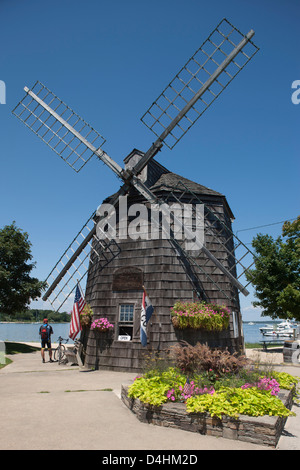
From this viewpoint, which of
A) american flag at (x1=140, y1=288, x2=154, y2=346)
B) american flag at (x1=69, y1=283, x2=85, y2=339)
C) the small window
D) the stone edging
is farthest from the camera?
the small window

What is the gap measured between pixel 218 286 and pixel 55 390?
725 centimetres

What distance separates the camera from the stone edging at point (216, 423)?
16.5ft

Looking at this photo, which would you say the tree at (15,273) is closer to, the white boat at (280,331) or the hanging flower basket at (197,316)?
the hanging flower basket at (197,316)

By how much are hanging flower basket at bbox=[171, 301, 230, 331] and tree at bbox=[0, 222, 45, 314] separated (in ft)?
48.9

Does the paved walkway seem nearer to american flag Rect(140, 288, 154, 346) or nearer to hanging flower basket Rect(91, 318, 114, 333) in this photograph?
american flag Rect(140, 288, 154, 346)

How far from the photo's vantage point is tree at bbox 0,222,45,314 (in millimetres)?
22303

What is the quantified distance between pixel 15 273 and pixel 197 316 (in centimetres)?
1655

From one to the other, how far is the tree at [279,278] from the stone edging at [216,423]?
17.3 m

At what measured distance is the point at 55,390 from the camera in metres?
8.70

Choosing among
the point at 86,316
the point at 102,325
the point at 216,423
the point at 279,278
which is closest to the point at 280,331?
the point at 279,278

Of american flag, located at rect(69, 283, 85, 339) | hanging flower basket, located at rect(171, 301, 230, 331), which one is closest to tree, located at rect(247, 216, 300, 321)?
hanging flower basket, located at rect(171, 301, 230, 331)

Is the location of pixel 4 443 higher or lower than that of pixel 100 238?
lower
